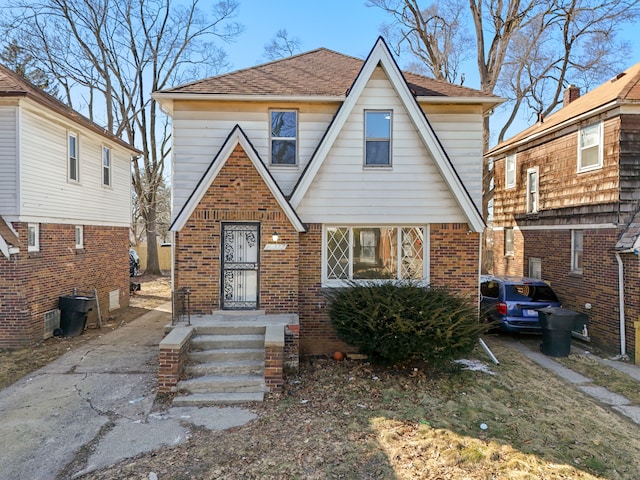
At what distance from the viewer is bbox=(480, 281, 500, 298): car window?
10.5 metres

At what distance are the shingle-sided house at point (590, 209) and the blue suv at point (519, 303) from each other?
52.7 inches

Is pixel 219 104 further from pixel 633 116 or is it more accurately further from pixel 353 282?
pixel 633 116

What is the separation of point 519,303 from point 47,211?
12.3 meters

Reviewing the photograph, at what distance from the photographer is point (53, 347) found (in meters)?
9.36

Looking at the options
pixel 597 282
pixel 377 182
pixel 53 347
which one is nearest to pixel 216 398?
pixel 377 182

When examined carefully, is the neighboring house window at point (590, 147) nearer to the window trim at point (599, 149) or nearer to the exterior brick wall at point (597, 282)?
the window trim at point (599, 149)

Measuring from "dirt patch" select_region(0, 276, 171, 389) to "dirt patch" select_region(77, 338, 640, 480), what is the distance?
16.2 feet

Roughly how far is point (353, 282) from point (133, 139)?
22018mm

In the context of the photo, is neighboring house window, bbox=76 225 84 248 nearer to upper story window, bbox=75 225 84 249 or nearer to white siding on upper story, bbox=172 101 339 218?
upper story window, bbox=75 225 84 249

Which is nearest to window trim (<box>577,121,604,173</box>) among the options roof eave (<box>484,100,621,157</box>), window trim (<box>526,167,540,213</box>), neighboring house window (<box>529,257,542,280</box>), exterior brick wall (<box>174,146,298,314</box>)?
roof eave (<box>484,100,621,157</box>)

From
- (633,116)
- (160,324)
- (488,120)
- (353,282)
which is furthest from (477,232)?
(488,120)

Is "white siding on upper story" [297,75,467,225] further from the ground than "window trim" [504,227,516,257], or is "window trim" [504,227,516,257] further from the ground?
"white siding on upper story" [297,75,467,225]

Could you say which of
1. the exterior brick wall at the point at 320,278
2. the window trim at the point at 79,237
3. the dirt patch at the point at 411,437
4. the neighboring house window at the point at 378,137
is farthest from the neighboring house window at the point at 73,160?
the dirt patch at the point at 411,437

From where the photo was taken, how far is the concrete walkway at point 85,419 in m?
4.52
